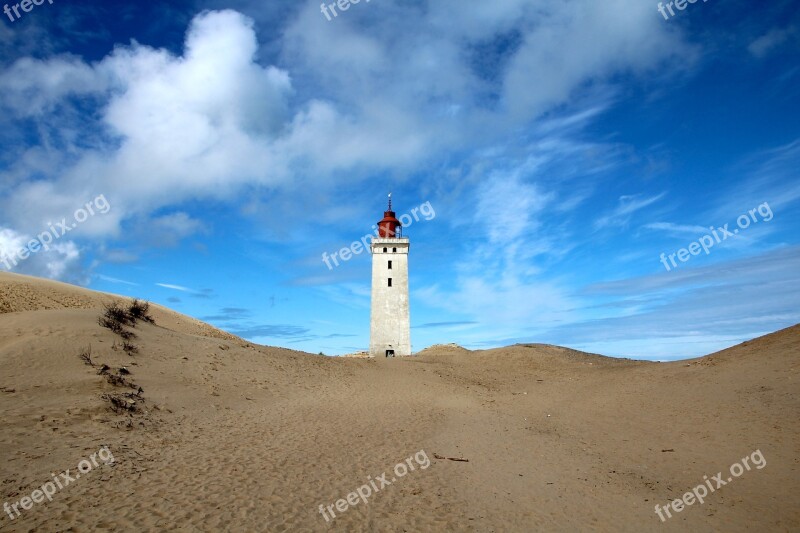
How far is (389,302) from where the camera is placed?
133ft

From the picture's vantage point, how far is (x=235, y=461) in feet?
36.6

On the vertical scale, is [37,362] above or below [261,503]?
above

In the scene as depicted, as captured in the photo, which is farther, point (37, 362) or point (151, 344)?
point (151, 344)

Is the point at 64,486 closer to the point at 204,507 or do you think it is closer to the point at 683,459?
the point at 204,507

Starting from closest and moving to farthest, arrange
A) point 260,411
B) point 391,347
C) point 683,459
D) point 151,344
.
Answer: point 683,459 → point 260,411 → point 151,344 → point 391,347

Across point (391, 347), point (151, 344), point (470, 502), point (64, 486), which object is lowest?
point (470, 502)

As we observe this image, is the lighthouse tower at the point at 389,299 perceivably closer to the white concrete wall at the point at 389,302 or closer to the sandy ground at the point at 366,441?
the white concrete wall at the point at 389,302

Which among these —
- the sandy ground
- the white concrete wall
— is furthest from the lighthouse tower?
the sandy ground

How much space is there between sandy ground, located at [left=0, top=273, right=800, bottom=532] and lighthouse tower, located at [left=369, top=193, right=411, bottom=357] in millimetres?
15061

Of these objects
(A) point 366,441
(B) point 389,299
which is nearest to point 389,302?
(B) point 389,299

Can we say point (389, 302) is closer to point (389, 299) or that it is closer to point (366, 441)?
point (389, 299)

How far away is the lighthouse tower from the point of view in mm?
39969

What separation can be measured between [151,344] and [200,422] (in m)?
8.02

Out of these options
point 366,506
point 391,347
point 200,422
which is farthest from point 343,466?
point 391,347
